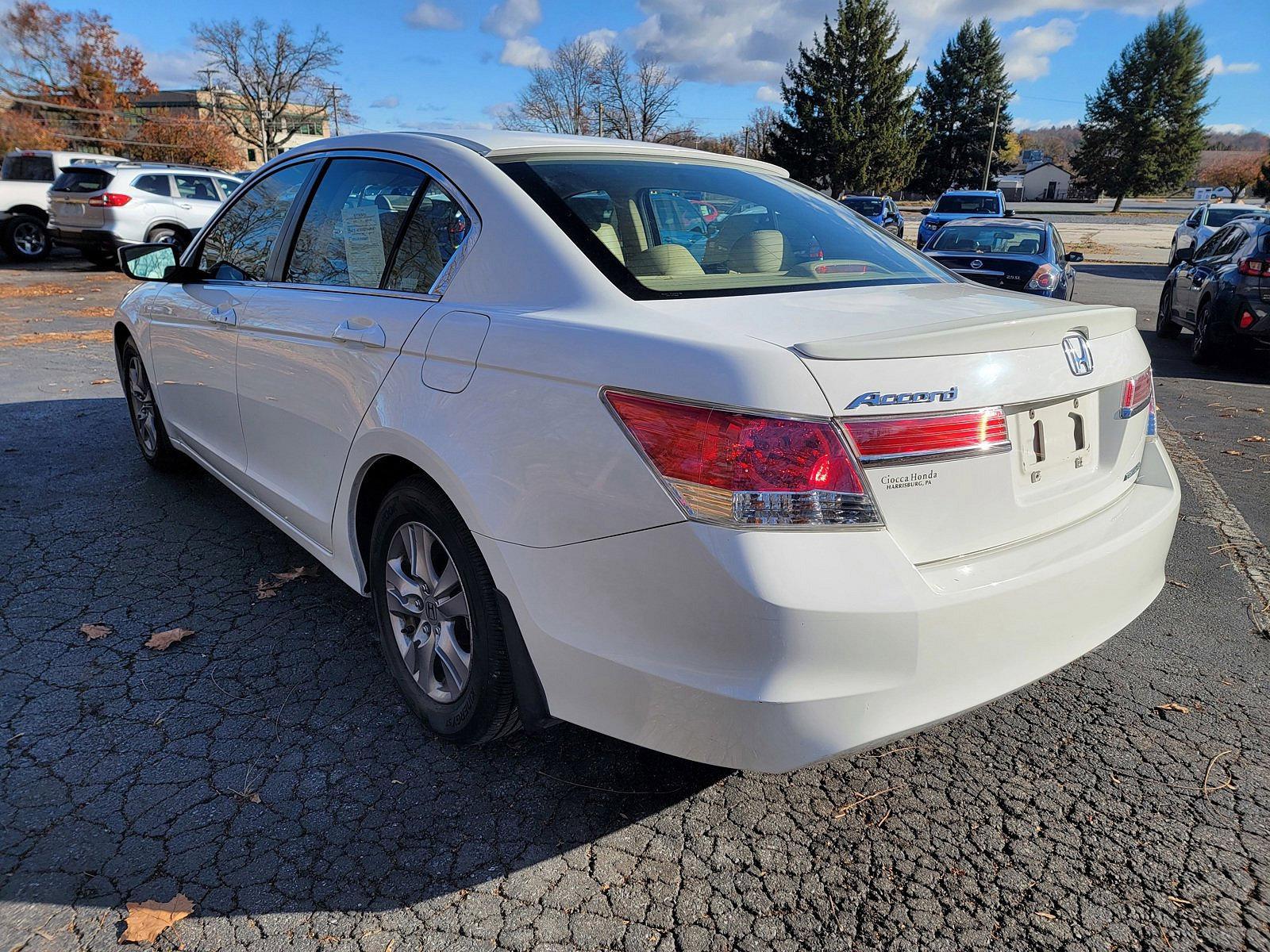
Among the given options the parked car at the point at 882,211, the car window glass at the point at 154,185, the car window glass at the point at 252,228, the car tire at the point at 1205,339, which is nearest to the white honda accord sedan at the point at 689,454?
the car window glass at the point at 252,228

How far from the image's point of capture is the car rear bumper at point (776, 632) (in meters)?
1.74

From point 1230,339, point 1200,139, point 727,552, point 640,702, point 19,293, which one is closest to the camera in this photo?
point 727,552

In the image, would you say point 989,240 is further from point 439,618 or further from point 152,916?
point 152,916

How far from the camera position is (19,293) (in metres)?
14.0

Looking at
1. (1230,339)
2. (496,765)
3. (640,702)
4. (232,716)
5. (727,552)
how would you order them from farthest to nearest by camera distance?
(1230,339), (232,716), (496,765), (640,702), (727,552)

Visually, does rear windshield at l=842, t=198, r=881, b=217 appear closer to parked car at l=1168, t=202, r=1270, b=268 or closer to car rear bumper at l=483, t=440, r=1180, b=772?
parked car at l=1168, t=202, r=1270, b=268

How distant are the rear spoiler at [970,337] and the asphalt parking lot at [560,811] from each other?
640 mm

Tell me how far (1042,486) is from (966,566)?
37 cm

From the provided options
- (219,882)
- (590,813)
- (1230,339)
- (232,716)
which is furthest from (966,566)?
(1230,339)

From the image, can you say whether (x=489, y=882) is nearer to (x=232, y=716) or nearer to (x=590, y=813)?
(x=590, y=813)

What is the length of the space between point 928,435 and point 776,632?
20.6 inches

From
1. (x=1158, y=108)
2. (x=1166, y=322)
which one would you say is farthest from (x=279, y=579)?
(x=1158, y=108)

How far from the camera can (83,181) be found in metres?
15.8

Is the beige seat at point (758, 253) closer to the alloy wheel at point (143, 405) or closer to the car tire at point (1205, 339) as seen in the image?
the alloy wheel at point (143, 405)
